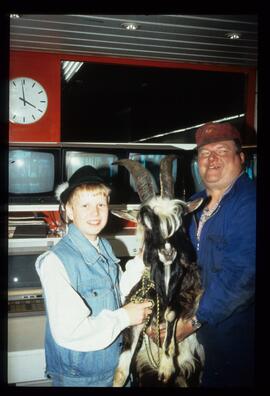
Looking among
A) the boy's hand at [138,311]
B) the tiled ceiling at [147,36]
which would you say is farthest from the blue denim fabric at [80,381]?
the tiled ceiling at [147,36]

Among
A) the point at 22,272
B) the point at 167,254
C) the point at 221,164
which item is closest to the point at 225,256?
the point at 167,254

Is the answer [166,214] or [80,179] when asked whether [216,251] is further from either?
[80,179]

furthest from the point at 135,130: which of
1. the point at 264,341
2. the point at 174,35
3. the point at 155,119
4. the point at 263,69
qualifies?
the point at 264,341

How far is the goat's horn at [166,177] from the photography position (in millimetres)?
1982

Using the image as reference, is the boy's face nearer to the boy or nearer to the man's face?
the boy

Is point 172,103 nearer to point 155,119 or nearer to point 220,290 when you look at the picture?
point 155,119

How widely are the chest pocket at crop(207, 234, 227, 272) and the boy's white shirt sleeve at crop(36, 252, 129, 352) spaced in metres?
0.51

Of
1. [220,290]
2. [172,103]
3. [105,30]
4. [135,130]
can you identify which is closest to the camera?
[220,290]

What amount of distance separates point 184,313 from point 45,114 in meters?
1.68

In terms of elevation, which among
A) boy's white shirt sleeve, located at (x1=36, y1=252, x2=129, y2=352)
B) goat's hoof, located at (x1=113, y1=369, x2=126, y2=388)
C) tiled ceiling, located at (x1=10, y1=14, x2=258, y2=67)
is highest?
tiled ceiling, located at (x1=10, y1=14, x2=258, y2=67)

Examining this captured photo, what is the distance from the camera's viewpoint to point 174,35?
2.33 meters

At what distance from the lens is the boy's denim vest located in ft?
6.04

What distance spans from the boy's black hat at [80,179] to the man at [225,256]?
53cm

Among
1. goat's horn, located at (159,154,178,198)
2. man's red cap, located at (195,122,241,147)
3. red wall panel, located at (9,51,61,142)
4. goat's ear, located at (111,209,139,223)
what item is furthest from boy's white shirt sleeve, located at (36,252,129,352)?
red wall panel, located at (9,51,61,142)
